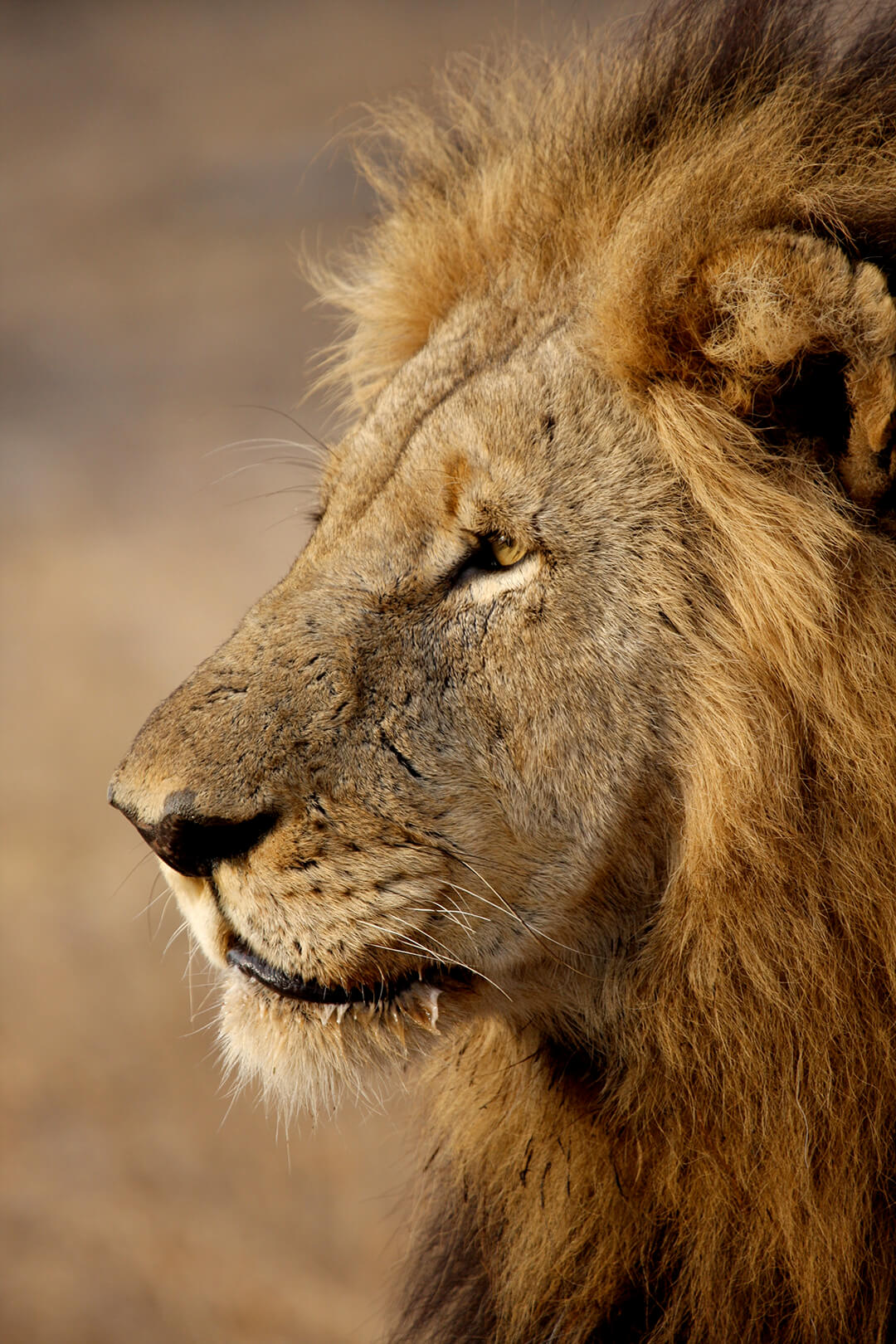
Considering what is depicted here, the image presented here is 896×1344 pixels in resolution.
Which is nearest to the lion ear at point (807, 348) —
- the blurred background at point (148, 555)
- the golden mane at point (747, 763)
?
the golden mane at point (747, 763)

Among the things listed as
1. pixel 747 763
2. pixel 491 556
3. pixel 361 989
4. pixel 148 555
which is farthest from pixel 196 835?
pixel 148 555

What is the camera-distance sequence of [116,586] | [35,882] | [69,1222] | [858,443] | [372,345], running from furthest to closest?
1. [116,586]
2. [35,882]
3. [69,1222]
4. [372,345]
5. [858,443]

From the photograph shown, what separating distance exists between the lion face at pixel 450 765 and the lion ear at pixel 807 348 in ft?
0.48

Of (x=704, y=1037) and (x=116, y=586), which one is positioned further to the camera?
(x=116, y=586)

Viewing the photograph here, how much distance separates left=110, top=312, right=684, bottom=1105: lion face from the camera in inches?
56.6

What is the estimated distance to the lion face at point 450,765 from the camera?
4.72ft

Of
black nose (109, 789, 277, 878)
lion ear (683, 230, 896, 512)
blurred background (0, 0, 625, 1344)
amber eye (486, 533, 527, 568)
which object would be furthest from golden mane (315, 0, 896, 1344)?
blurred background (0, 0, 625, 1344)

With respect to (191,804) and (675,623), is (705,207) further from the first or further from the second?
(191,804)

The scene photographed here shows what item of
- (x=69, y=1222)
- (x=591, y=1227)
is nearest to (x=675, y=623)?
(x=591, y=1227)

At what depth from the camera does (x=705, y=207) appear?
1465 mm

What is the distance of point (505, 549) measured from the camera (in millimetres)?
1536

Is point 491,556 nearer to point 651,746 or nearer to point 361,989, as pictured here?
point 651,746

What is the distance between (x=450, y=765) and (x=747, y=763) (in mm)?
331

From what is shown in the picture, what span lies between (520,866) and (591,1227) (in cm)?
54
